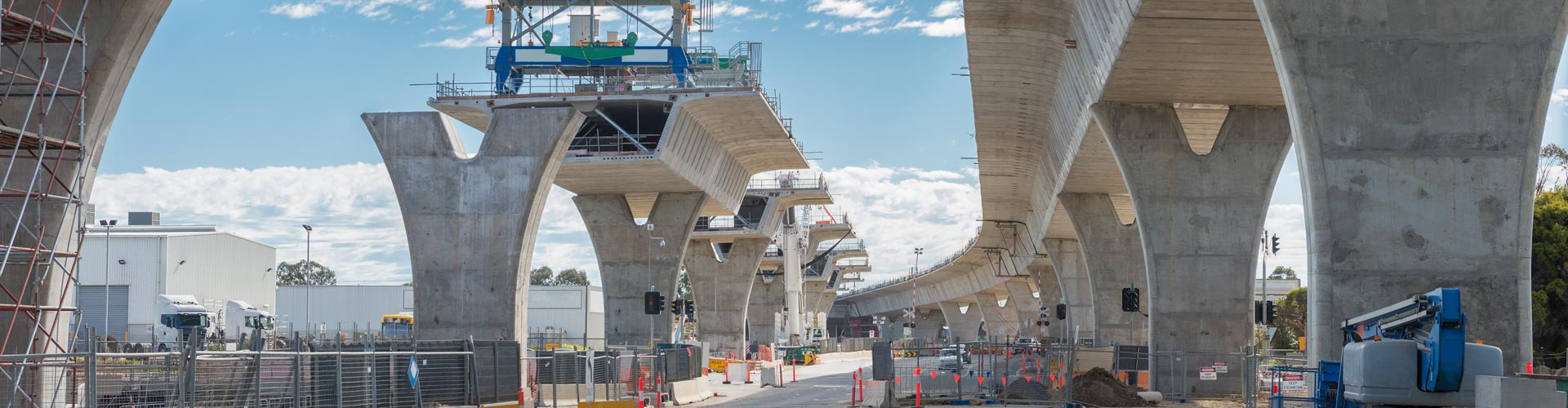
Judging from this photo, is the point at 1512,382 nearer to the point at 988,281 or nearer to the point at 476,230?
the point at 476,230

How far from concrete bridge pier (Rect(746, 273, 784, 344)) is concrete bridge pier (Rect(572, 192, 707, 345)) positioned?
3889cm

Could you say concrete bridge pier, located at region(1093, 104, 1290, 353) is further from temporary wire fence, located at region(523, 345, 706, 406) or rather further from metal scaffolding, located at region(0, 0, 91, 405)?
metal scaffolding, located at region(0, 0, 91, 405)

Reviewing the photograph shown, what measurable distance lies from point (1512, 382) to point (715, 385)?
35465 millimetres

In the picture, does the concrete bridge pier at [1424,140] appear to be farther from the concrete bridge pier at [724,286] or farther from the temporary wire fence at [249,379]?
the concrete bridge pier at [724,286]

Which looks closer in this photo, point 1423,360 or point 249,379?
point 1423,360

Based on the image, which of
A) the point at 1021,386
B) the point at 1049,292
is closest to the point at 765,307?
the point at 1049,292

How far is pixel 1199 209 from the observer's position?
31.8 meters

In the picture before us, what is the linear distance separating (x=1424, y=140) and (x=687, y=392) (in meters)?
23.6

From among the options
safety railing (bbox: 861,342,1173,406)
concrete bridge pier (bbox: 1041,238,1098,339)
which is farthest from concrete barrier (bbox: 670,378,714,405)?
concrete bridge pier (bbox: 1041,238,1098,339)

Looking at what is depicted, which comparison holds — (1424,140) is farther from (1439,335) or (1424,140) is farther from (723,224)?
(723,224)

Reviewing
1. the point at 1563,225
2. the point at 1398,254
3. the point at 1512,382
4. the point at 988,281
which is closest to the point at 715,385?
the point at 1563,225

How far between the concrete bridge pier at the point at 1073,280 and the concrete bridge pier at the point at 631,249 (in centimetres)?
2090

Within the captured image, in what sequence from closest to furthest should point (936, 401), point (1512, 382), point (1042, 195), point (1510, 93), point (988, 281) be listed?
point (1512, 382)
point (1510, 93)
point (936, 401)
point (1042, 195)
point (988, 281)

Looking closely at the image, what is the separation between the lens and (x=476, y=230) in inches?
1350
